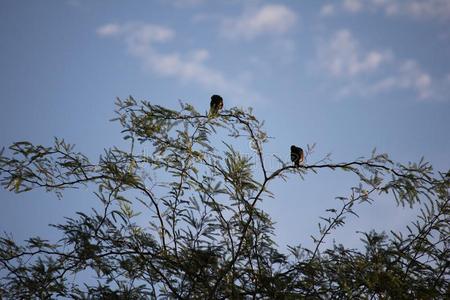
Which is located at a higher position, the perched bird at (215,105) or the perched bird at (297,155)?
the perched bird at (215,105)

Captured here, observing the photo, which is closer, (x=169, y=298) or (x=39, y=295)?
(x=39, y=295)

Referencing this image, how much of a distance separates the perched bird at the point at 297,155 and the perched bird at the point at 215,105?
604 millimetres

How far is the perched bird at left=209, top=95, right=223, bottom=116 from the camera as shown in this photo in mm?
3293

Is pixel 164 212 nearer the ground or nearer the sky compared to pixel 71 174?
nearer the ground

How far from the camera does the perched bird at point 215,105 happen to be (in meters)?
3.29

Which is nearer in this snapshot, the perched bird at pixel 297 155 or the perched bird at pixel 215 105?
the perched bird at pixel 297 155

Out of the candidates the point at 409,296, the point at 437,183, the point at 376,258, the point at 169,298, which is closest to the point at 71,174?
the point at 169,298

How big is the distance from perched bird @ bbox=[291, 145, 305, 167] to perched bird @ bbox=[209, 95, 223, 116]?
604mm

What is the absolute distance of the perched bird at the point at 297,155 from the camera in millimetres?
3146

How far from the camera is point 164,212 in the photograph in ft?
10.00

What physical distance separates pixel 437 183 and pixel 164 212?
1.83 metres

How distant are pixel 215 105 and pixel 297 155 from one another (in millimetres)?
→ 697

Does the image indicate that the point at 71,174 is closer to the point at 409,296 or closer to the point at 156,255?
the point at 156,255

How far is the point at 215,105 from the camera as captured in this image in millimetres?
3320
